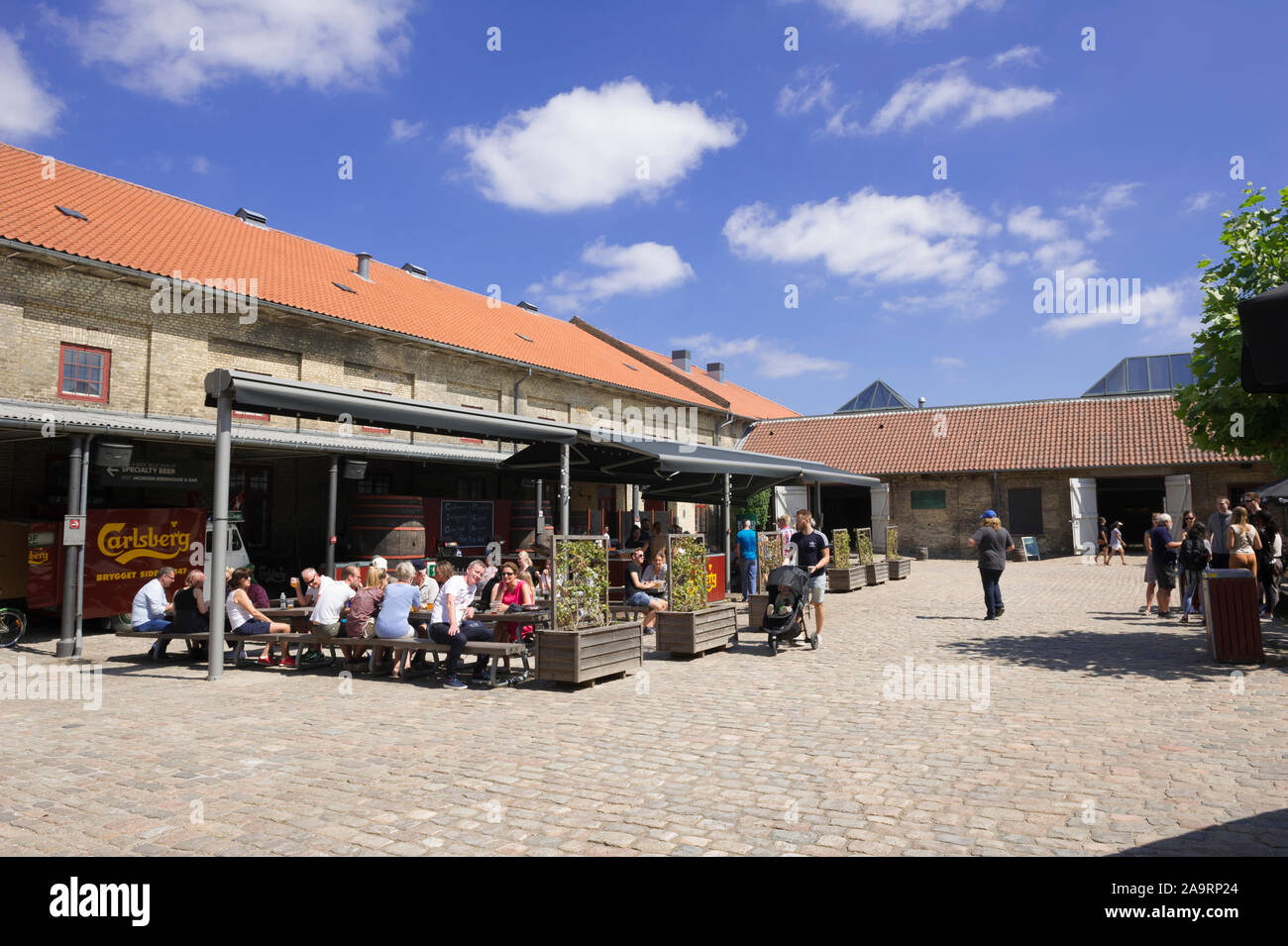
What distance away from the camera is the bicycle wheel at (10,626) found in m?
11.2

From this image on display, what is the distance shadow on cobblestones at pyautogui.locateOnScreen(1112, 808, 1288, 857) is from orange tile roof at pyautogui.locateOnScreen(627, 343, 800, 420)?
33.4 m

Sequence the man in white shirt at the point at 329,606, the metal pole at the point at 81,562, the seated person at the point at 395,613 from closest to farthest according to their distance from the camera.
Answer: the seated person at the point at 395,613, the man in white shirt at the point at 329,606, the metal pole at the point at 81,562

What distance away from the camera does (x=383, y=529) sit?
1630 cm

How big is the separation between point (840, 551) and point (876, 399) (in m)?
25.9

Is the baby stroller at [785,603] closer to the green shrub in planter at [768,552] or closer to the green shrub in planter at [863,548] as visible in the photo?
the green shrub in planter at [768,552]

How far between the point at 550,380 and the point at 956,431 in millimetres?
17328

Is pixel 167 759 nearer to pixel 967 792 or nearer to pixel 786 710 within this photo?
pixel 786 710

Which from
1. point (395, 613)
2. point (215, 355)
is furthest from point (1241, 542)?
point (215, 355)

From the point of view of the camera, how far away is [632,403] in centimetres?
3055

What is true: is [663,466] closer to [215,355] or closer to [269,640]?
[269,640]

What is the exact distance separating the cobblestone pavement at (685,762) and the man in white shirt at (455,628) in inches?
14.4

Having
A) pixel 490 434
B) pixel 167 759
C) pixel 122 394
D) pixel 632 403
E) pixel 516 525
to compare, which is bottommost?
pixel 167 759

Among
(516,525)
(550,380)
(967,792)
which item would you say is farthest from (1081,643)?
(550,380)

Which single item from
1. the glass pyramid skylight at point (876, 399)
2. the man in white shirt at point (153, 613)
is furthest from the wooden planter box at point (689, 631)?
the glass pyramid skylight at point (876, 399)
